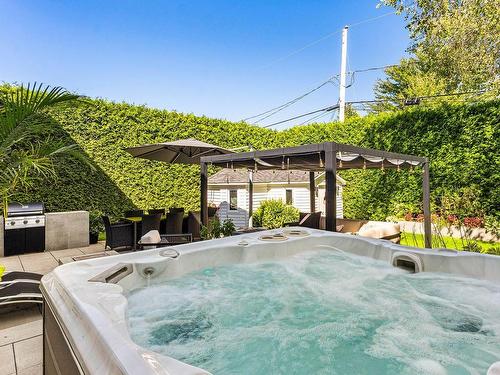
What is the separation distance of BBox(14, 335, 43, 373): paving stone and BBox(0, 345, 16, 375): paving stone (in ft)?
0.09

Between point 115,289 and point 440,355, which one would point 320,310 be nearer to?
point 440,355

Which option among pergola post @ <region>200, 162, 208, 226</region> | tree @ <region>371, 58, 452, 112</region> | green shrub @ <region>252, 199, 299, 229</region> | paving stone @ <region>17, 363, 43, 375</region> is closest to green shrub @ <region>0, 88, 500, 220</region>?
pergola post @ <region>200, 162, 208, 226</region>

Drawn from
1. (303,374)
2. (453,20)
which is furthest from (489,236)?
(303,374)

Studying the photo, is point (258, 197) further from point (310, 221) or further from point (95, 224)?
point (95, 224)

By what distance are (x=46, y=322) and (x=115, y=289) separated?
438 mm

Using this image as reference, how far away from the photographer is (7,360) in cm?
205

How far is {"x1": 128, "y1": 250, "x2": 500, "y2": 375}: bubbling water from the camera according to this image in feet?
5.28

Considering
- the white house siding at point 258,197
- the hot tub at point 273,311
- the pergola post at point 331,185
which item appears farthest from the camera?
the white house siding at point 258,197

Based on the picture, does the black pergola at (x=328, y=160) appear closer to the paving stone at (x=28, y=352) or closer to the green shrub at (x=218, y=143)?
the green shrub at (x=218, y=143)

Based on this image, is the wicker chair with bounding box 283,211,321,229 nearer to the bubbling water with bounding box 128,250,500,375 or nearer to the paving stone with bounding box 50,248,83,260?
the bubbling water with bounding box 128,250,500,375

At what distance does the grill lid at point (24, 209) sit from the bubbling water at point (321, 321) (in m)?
4.45

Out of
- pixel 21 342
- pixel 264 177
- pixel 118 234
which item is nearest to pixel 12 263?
pixel 118 234

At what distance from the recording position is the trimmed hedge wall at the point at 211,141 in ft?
22.6

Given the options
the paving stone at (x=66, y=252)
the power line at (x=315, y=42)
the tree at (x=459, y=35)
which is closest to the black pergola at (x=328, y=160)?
the paving stone at (x=66, y=252)
